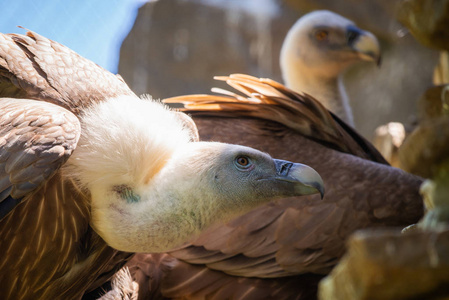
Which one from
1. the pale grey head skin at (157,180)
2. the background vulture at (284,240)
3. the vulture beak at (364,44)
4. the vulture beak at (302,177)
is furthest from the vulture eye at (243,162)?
the vulture beak at (364,44)

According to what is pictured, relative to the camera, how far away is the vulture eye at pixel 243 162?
3174 millimetres

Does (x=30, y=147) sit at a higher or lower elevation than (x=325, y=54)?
higher

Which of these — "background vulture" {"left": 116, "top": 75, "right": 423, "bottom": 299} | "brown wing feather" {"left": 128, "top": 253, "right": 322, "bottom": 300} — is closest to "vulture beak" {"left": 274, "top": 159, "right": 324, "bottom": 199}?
"background vulture" {"left": 116, "top": 75, "right": 423, "bottom": 299}

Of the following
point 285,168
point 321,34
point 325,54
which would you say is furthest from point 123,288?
point 321,34

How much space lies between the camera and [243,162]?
319 cm

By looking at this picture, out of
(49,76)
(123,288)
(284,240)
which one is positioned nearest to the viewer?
(49,76)

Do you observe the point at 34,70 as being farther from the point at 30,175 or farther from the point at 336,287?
the point at 336,287

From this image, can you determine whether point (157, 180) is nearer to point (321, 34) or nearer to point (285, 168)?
point (285, 168)

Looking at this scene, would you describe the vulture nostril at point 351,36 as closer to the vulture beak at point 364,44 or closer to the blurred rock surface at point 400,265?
the vulture beak at point 364,44

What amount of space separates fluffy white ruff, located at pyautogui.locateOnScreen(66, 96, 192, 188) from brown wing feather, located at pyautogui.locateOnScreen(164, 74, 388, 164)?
1.33 m

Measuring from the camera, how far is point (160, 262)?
13.4ft

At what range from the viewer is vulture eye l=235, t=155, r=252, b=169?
125 inches

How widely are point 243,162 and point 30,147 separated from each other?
1068mm

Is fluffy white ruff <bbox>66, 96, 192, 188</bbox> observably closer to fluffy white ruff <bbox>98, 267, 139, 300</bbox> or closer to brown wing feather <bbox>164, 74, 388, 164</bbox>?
fluffy white ruff <bbox>98, 267, 139, 300</bbox>
